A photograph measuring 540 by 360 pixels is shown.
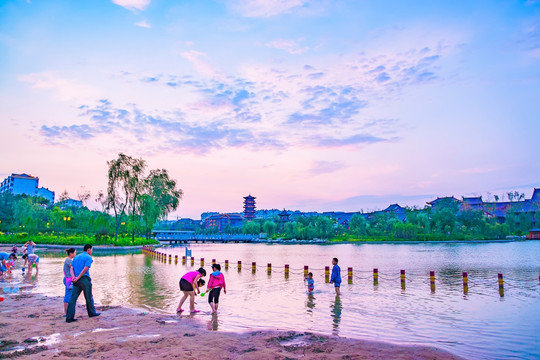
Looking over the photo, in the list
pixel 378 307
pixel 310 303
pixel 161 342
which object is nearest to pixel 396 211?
pixel 378 307

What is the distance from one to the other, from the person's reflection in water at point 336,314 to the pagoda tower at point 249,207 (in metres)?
135

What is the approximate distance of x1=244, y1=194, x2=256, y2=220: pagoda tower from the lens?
14962cm

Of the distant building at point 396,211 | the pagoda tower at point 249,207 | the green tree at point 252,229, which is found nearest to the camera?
the green tree at point 252,229

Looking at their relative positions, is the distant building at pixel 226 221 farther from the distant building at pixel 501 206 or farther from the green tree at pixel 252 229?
the distant building at pixel 501 206

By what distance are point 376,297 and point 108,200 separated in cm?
5008

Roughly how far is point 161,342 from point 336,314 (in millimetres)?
6103

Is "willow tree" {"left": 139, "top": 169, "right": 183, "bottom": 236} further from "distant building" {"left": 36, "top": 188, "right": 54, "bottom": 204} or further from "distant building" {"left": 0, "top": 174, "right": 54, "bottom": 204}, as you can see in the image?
"distant building" {"left": 36, "top": 188, "right": 54, "bottom": 204}

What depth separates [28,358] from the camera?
7.18 metres

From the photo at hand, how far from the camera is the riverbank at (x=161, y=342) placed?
24.8 ft

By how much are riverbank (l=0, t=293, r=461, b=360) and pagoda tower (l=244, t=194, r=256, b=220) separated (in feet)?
456

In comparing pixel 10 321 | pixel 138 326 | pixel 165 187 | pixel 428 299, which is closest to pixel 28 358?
pixel 138 326

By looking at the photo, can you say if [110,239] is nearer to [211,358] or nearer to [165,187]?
[165,187]

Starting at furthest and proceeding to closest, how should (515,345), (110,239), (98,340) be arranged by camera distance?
(110,239) < (515,345) < (98,340)

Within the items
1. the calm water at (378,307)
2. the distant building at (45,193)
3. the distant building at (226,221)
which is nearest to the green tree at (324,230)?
the distant building at (226,221)
